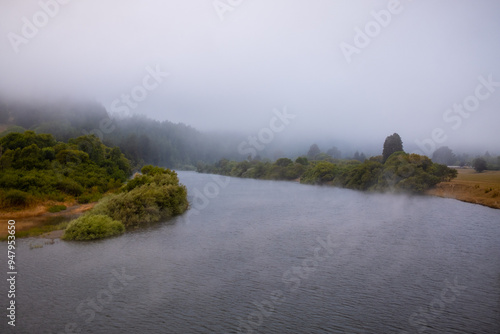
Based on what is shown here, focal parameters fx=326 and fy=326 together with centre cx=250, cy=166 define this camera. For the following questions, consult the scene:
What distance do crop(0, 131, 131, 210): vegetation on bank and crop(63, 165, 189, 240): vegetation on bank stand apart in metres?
10.7

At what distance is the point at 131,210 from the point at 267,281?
20.5 meters

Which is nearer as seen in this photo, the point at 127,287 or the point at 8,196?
the point at 127,287

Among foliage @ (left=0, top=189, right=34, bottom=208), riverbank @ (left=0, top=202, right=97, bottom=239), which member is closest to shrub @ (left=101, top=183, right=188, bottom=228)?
riverbank @ (left=0, top=202, right=97, bottom=239)

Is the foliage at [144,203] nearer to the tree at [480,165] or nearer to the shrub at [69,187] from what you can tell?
the shrub at [69,187]

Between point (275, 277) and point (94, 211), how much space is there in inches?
876

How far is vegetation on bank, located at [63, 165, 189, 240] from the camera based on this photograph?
28.8 m

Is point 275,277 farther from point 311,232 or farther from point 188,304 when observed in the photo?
point 311,232

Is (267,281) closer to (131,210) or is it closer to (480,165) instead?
(131,210)

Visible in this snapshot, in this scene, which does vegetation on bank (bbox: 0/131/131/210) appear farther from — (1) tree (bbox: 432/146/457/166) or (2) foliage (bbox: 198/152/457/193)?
(1) tree (bbox: 432/146/457/166)

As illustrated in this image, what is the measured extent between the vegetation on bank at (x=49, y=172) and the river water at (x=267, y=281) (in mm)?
16555

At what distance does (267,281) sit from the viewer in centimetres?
1872

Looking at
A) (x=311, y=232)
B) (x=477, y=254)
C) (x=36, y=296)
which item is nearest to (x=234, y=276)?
(x=36, y=296)

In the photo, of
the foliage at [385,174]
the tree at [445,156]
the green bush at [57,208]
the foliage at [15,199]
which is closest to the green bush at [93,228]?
the green bush at [57,208]

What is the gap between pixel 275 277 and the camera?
762 inches
